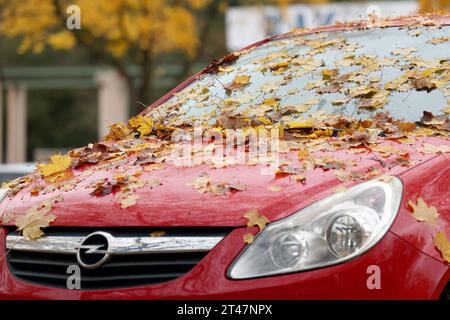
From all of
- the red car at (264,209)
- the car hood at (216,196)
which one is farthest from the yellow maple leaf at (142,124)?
the car hood at (216,196)

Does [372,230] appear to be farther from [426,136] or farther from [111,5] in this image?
[111,5]

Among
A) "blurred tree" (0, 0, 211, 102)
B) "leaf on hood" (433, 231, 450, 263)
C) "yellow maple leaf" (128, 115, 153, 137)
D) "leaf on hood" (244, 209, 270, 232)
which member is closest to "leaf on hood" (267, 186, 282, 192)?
"leaf on hood" (244, 209, 270, 232)

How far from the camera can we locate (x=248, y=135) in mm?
4336

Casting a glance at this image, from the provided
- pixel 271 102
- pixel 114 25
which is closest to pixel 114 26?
pixel 114 25

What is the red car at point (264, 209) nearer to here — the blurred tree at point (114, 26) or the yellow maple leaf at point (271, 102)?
the yellow maple leaf at point (271, 102)

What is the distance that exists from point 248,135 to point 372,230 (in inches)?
41.0

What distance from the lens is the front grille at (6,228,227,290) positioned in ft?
11.6

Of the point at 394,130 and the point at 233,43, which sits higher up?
the point at 233,43

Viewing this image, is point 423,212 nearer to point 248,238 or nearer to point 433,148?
point 433,148

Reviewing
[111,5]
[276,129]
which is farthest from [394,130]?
[111,5]

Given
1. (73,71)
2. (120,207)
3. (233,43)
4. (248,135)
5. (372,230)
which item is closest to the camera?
(372,230)

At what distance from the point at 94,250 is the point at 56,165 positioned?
3.27 feet

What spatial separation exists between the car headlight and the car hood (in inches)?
1.9

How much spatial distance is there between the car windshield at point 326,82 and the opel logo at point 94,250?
1.16 metres
